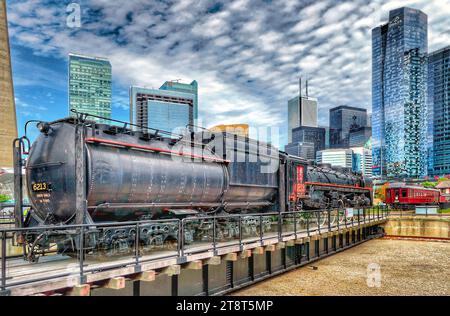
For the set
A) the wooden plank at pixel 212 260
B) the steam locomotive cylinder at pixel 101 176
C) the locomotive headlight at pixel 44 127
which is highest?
the locomotive headlight at pixel 44 127

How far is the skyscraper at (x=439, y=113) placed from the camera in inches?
6570

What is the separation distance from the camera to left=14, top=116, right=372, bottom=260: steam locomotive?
9688 millimetres

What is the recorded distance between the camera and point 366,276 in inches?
692

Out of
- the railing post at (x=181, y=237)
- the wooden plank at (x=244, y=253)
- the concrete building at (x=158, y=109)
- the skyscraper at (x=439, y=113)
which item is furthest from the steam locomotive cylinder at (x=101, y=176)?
→ the skyscraper at (x=439, y=113)

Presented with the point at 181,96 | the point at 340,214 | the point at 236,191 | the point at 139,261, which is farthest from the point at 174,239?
the point at 181,96

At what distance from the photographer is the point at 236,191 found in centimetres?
1545

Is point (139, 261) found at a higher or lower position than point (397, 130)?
lower

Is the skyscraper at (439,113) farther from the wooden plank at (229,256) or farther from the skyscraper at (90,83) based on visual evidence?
the wooden plank at (229,256)

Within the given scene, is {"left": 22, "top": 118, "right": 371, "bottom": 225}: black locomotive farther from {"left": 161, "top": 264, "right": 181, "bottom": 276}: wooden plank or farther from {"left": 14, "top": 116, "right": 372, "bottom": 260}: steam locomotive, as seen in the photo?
{"left": 161, "top": 264, "right": 181, "bottom": 276}: wooden plank

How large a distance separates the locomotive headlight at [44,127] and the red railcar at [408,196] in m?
44.2

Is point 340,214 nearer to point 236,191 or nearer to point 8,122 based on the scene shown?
point 236,191

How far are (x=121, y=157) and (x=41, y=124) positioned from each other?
2.36 metres
